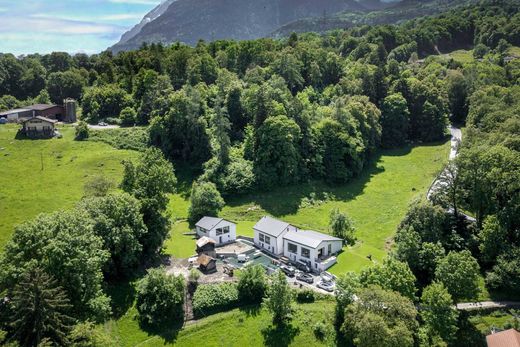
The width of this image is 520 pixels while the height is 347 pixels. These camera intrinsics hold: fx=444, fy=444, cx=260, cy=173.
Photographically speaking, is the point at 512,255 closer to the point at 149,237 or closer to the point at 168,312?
the point at 168,312

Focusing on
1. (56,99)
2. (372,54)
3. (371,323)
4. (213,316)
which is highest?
(372,54)


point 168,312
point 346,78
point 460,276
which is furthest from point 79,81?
point 460,276

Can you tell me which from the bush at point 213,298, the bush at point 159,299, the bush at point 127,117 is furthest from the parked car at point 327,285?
the bush at point 127,117

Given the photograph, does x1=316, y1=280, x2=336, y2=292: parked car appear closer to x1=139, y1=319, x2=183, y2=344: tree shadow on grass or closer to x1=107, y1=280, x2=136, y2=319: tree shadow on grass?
x1=139, y1=319, x2=183, y2=344: tree shadow on grass

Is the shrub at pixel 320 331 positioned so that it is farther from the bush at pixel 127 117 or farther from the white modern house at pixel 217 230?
the bush at pixel 127 117

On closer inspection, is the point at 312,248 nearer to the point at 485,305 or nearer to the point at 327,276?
the point at 327,276
